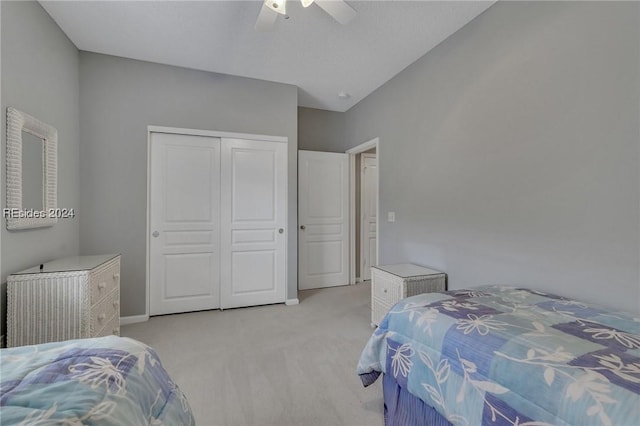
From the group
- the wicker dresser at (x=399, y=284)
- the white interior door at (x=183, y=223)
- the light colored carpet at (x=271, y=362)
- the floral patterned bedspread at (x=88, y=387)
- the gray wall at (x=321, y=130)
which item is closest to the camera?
the floral patterned bedspread at (x=88, y=387)

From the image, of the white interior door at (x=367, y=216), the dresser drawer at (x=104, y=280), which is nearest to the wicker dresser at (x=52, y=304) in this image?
the dresser drawer at (x=104, y=280)

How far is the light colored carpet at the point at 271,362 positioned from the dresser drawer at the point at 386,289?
0.37 m

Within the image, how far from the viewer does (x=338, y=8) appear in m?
1.85

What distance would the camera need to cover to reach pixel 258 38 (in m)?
2.53

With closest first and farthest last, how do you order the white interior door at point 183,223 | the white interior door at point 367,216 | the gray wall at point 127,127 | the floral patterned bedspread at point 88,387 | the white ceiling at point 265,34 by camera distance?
1. the floral patterned bedspread at point 88,387
2. the white ceiling at point 265,34
3. the gray wall at point 127,127
4. the white interior door at point 183,223
5. the white interior door at point 367,216

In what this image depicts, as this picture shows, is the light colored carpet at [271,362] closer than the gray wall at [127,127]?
Yes

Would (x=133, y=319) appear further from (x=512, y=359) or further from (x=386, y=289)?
(x=512, y=359)

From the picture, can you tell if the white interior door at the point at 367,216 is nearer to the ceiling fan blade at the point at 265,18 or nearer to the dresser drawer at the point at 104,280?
the ceiling fan blade at the point at 265,18

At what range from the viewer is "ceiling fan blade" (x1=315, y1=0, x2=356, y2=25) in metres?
1.81

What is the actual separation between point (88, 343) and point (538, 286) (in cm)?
234

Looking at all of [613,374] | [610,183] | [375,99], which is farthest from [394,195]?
[613,374]

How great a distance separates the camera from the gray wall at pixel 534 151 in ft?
4.80

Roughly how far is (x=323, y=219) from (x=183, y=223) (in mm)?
1902

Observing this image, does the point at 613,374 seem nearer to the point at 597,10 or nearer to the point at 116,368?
the point at 116,368
